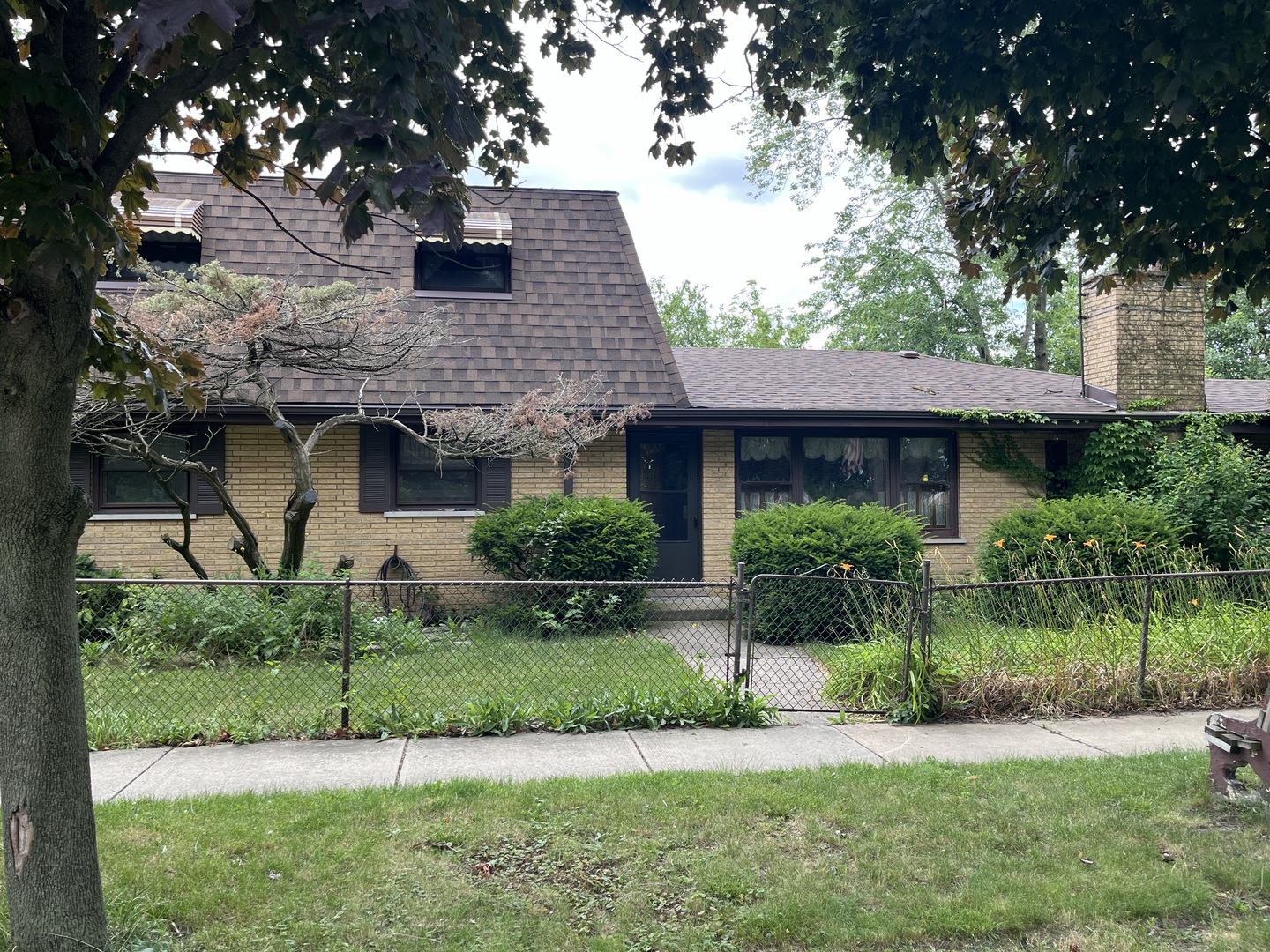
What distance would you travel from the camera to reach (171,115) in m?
4.05

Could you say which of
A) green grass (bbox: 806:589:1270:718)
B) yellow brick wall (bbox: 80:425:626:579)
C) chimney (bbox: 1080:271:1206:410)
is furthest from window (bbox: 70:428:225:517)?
chimney (bbox: 1080:271:1206:410)

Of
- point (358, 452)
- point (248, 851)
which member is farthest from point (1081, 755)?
point (358, 452)

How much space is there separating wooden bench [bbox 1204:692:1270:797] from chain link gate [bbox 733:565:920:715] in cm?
228

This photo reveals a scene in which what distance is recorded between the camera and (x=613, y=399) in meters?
12.1

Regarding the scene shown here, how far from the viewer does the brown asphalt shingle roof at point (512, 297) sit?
475 inches

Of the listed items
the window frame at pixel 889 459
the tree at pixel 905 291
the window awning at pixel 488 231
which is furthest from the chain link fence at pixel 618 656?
the tree at pixel 905 291

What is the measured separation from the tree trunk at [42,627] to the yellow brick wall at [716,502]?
10.2 metres

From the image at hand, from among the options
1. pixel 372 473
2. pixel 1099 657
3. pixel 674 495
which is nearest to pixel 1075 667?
pixel 1099 657

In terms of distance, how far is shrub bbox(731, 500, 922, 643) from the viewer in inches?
386

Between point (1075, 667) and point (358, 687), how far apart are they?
225 inches

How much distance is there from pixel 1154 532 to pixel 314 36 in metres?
10.8

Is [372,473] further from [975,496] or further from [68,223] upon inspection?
[68,223]

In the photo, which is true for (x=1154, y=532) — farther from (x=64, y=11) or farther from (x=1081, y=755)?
(x=64, y=11)

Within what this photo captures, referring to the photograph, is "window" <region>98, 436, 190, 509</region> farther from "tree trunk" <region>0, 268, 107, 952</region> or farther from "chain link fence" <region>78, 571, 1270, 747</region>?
"tree trunk" <region>0, 268, 107, 952</region>
